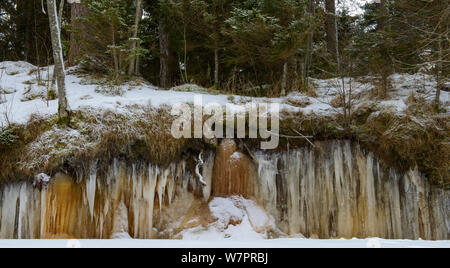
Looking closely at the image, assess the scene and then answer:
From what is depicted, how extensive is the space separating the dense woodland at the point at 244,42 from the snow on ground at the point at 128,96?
428 millimetres

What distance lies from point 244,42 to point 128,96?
3.23 m

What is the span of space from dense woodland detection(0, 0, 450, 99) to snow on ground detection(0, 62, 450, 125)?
43cm

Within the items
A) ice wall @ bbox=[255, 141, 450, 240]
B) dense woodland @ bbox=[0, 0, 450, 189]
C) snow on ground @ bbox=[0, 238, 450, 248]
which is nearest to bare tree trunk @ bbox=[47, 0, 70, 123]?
dense woodland @ bbox=[0, 0, 450, 189]

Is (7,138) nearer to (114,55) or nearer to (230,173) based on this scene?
(114,55)

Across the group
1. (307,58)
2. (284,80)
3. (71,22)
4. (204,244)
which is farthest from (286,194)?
(71,22)

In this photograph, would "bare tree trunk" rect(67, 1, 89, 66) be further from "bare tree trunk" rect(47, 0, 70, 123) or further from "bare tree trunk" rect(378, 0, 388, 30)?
"bare tree trunk" rect(378, 0, 388, 30)

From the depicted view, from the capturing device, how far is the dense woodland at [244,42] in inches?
297

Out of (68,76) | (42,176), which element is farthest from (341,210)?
(68,76)

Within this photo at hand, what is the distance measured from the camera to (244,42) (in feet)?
26.4

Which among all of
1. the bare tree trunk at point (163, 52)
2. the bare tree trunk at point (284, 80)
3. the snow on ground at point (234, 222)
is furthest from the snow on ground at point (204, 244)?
the bare tree trunk at point (163, 52)

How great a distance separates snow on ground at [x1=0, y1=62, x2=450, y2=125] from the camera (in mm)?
6090

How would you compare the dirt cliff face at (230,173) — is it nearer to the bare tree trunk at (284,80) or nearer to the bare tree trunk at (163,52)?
the bare tree trunk at (284,80)

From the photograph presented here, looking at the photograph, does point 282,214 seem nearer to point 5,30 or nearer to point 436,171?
point 436,171

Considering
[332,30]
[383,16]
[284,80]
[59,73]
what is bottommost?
[59,73]
